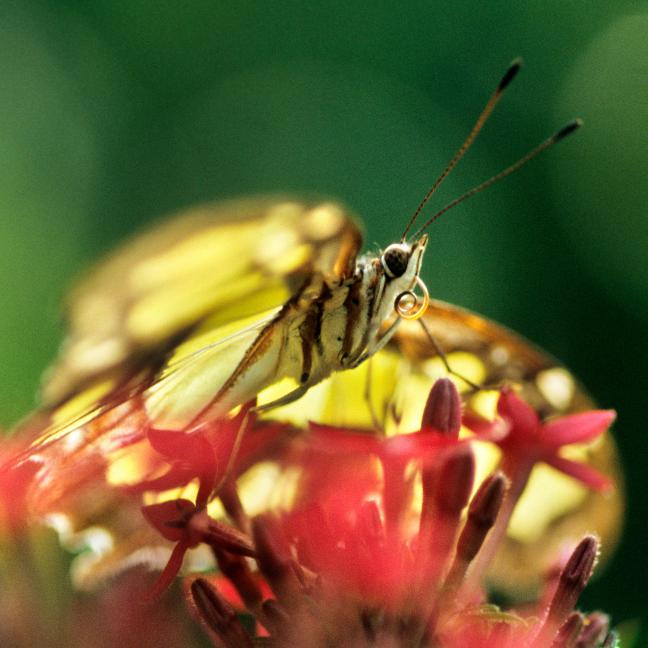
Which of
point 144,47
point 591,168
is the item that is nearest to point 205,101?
point 144,47

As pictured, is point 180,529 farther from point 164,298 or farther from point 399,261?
point 399,261

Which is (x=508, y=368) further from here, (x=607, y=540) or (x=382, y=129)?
(x=382, y=129)

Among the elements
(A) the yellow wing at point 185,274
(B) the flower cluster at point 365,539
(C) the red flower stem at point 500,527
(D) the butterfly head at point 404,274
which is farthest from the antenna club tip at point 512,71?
(C) the red flower stem at point 500,527

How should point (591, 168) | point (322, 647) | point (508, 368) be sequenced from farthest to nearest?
point (591, 168), point (508, 368), point (322, 647)

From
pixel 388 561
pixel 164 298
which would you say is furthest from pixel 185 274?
pixel 388 561

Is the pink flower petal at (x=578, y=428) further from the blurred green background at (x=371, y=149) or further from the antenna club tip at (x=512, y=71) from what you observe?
the blurred green background at (x=371, y=149)

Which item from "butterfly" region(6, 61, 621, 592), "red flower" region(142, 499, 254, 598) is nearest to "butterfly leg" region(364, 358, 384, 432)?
"butterfly" region(6, 61, 621, 592)
